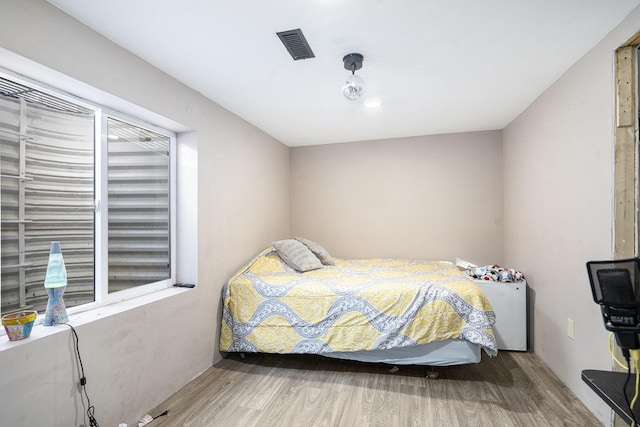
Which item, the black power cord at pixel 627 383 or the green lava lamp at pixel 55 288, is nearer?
the black power cord at pixel 627 383

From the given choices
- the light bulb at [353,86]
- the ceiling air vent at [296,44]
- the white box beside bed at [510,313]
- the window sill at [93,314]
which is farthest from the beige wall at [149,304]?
the white box beside bed at [510,313]

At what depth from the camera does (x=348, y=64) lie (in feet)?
6.55

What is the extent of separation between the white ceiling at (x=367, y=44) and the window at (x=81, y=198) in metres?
0.53

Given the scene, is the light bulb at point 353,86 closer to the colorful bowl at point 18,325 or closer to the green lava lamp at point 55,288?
the green lava lamp at point 55,288

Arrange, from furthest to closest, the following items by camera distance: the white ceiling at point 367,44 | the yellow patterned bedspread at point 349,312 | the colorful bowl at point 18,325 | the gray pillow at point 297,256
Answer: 1. the gray pillow at point 297,256
2. the yellow patterned bedspread at point 349,312
3. the white ceiling at point 367,44
4. the colorful bowl at point 18,325

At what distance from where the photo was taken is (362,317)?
8.07 ft

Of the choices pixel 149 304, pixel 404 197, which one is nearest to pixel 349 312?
pixel 149 304

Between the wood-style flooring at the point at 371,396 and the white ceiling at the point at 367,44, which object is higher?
the white ceiling at the point at 367,44

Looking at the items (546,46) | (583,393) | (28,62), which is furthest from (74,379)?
(546,46)

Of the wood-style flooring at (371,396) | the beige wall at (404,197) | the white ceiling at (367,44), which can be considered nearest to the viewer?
the white ceiling at (367,44)

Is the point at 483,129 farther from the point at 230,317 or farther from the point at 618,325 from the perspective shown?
the point at 230,317

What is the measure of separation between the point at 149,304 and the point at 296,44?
1.89 meters

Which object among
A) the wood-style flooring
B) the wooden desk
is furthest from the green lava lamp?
the wooden desk

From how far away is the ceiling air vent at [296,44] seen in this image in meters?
1.73
